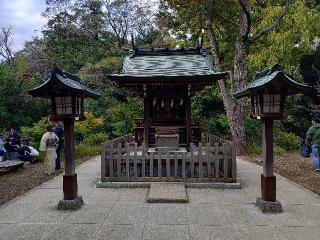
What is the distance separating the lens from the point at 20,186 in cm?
1057

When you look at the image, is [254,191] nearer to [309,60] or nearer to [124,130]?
[124,130]

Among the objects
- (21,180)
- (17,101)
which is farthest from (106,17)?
(21,180)

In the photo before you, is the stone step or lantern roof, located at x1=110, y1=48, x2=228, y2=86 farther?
lantern roof, located at x1=110, y1=48, x2=228, y2=86

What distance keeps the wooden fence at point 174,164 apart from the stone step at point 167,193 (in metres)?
0.61

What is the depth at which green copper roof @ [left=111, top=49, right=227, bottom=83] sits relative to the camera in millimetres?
12055

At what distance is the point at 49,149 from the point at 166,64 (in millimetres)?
5356

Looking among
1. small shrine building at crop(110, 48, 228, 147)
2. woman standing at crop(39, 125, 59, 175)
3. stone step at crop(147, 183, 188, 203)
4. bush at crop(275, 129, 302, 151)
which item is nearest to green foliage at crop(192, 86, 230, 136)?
bush at crop(275, 129, 302, 151)

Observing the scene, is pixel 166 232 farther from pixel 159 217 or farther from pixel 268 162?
pixel 268 162

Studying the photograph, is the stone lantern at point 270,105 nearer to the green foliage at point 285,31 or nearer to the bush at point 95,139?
the green foliage at point 285,31

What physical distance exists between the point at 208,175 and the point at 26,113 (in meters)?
22.0

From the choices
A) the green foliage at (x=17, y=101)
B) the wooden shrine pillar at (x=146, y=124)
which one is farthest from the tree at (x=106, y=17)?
the wooden shrine pillar at (x=146, y=124)

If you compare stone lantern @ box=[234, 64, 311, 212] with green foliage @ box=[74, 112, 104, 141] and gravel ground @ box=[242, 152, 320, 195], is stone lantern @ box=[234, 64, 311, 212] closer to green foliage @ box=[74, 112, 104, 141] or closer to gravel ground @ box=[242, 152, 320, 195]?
gravel ground @ box=[242, 152, 320, 195]

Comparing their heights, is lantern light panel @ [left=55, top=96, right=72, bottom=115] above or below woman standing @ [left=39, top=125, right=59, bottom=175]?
above

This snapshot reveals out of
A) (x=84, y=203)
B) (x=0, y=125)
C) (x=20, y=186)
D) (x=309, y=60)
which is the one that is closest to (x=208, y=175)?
(x=84, y=203)
